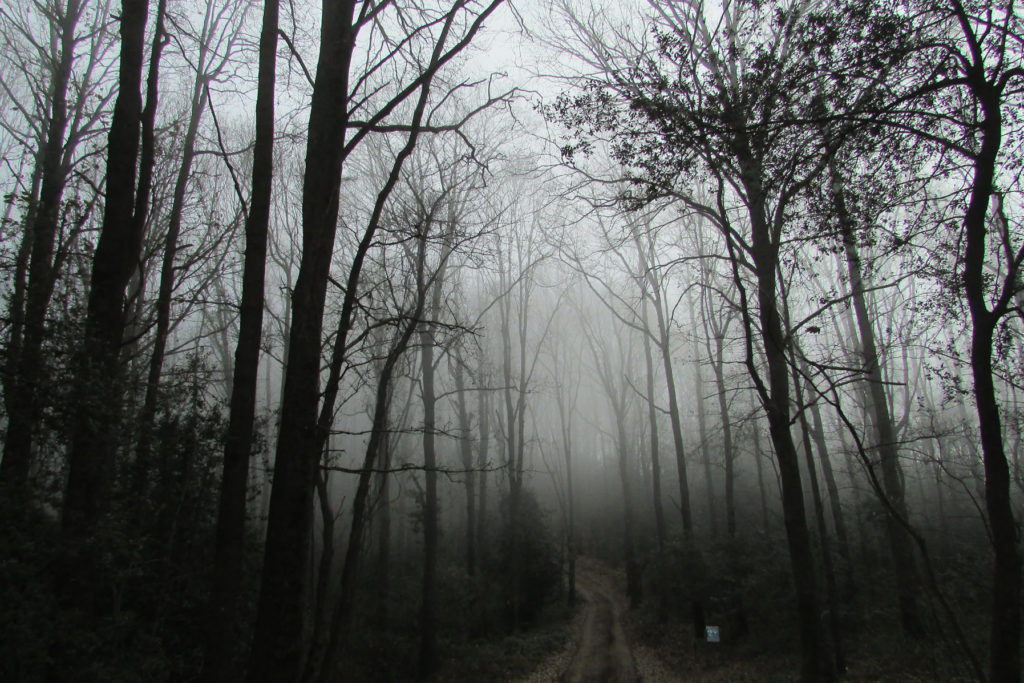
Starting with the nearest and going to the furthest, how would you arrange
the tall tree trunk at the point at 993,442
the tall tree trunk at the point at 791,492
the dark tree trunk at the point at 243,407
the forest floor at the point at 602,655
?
the tall tree trunk at the point at 993,442, the dark tree trunk at the point at 243,407, the tall tree trunk at the point at 791,492, the forest floor at the point at 602,655

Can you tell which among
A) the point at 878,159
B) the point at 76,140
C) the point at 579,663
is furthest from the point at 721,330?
the point at 76,140

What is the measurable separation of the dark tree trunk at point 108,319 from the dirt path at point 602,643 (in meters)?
9.35

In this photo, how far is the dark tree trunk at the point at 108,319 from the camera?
530cm

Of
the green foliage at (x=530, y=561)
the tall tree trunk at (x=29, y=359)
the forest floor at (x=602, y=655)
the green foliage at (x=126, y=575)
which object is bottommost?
the forest floor at (x=602, y=655)

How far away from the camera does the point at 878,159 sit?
552cm

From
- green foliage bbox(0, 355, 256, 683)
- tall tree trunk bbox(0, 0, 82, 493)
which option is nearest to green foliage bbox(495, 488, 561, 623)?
green foliage bbox(0, 355, 256, 683)

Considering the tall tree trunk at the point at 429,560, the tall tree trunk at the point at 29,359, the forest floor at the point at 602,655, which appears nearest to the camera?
the tall tree trunk at the point at 29,359

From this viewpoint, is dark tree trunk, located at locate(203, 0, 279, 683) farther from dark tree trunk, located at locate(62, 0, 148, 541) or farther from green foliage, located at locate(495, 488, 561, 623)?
green foliage, located at locate(495, 488, 561, 623)

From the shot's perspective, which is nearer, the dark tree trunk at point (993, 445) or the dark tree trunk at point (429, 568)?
the dark tree trunk at point (993, 445)

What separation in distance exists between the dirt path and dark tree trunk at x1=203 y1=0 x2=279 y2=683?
26.0ft

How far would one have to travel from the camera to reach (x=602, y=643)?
44.7ft

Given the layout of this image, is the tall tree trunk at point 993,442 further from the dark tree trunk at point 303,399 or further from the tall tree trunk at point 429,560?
the tall tree trunk at point 429,560

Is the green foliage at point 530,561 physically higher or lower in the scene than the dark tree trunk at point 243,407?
lower

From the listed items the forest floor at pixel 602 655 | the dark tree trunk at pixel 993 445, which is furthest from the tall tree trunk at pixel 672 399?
the dark tree trunk at pixel 993 445
